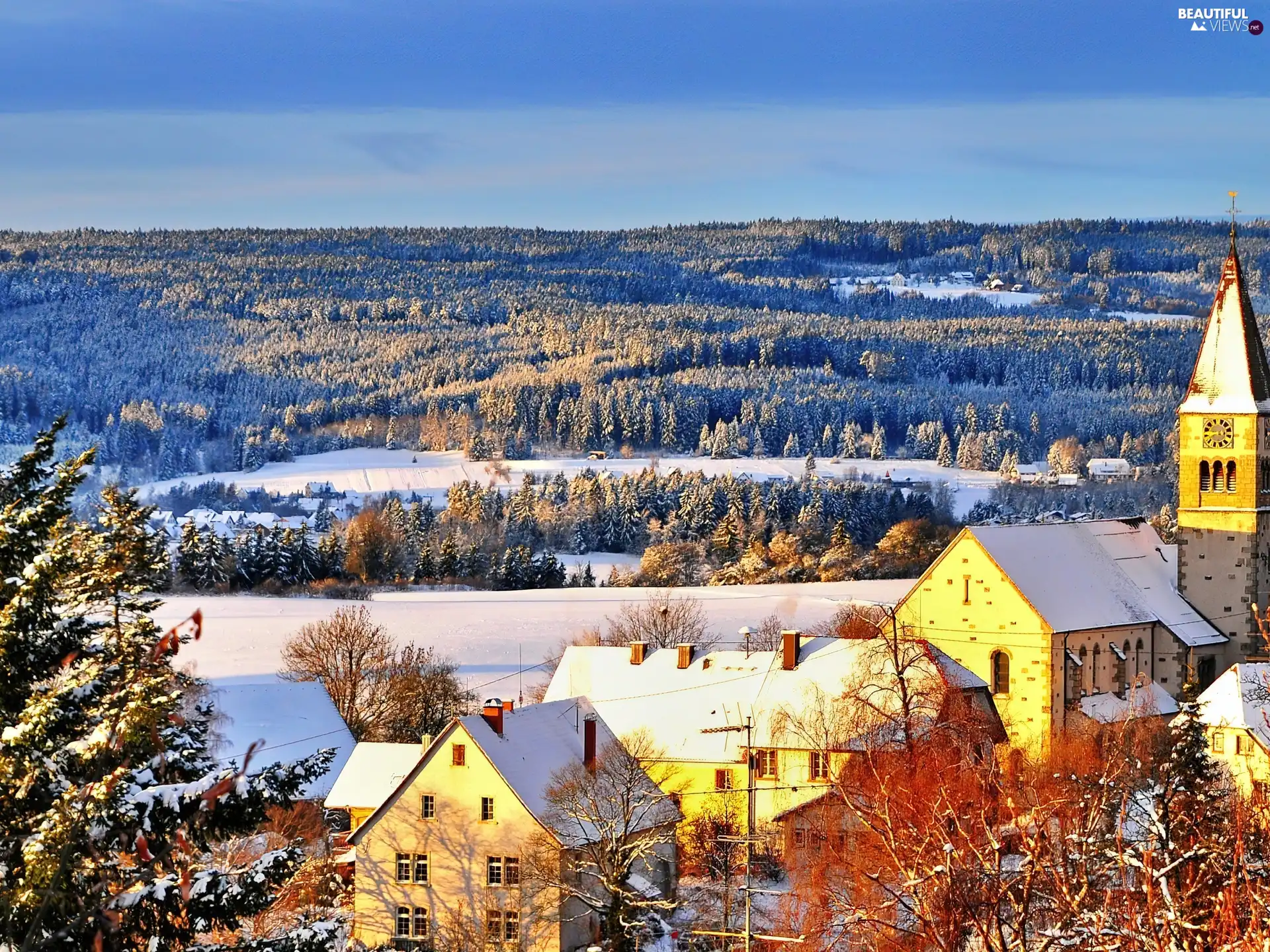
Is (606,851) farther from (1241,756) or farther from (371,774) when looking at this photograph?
(1241,756)

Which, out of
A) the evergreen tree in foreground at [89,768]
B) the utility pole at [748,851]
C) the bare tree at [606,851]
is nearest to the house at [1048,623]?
the utility pole at [748,851]

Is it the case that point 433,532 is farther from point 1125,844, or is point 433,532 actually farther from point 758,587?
point 1125,844

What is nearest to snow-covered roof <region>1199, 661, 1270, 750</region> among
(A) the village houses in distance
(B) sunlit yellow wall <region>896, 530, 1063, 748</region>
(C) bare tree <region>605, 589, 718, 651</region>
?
(A) the village houses in distance

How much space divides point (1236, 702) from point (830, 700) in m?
11.1

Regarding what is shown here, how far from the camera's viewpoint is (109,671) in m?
18.8

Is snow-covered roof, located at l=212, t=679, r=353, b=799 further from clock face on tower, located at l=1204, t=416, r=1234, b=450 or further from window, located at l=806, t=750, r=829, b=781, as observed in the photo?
clock face on tower, located at l=1204, t=416, r=1234, b=450

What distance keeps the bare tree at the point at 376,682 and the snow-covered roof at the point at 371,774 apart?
11.7 meters

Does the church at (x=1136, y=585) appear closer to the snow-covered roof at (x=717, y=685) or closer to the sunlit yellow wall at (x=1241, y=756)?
the snow-covered roof at (x=717, y=685)

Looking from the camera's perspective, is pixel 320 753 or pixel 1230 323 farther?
pixel 1230 323

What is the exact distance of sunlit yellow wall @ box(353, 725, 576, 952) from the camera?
1785 inches

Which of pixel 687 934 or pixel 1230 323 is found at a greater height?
pixel 1230 323

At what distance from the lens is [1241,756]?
5212 cm

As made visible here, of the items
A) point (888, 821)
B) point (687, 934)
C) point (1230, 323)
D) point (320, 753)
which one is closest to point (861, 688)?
point (687, 934)

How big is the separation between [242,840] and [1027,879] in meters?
29.7
